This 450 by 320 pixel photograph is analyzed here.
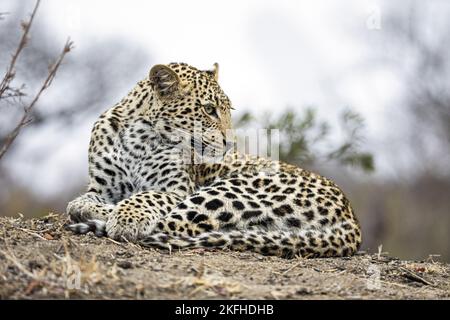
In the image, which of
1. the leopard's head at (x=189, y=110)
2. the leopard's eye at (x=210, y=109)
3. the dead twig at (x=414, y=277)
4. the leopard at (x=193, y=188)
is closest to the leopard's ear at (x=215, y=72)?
the leopard at (x=193, y=188)

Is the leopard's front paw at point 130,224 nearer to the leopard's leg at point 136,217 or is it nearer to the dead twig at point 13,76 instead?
the leopard's leg at point 136,217

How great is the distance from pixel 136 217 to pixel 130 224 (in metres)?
0.11

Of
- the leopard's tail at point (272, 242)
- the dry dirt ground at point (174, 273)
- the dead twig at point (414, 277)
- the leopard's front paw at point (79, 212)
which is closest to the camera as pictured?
the dry dirt ground at point (174, 273)

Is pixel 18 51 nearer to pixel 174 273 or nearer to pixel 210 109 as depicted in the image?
pixel 174 273

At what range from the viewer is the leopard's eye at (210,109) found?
986 cm

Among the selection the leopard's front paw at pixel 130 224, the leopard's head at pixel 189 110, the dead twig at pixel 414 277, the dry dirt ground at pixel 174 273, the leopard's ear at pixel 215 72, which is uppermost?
the leopard's ear at pixel 215 72

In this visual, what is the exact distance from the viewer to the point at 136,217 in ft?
27.2

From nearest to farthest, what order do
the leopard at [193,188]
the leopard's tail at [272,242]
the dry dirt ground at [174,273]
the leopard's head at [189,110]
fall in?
the dry dirt ground at [174,273], the leopard's tail at [272,242], the leopard at [193,188], the leopard's head at [189,110]

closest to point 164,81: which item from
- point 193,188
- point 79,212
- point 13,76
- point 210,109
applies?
point 210,109

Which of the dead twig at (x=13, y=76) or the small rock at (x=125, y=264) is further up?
the dead twig at (x=13, y=76)

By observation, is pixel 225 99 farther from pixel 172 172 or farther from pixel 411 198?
pixel 411 198
